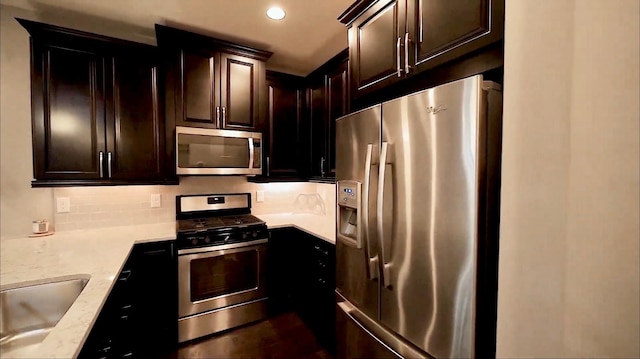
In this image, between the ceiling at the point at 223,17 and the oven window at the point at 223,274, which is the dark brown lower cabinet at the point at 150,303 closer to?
the oven window at the point at 223,274

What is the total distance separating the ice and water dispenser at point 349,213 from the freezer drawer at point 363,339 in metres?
0.43

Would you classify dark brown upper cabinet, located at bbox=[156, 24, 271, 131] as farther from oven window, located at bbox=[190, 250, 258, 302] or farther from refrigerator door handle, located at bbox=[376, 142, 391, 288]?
refrigerator door handle, located at bbox=[376, 142, 391, 288]

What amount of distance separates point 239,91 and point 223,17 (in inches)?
24.2

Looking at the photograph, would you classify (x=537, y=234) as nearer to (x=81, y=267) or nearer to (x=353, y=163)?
(x=353, y=163)

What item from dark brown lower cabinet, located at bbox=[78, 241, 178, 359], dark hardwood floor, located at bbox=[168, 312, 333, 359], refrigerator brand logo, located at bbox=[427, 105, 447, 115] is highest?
refrigerator brand logo, located at bbox=[427, 105, 447, 115]

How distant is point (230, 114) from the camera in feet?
7.98

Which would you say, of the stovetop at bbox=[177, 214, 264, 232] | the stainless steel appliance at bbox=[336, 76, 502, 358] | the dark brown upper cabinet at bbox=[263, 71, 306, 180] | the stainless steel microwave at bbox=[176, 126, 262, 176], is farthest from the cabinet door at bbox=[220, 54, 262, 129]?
the stainless steel appliance at bbox=[336, 76, 502, 358]

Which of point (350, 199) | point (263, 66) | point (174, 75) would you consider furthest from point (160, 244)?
point (263, 66)

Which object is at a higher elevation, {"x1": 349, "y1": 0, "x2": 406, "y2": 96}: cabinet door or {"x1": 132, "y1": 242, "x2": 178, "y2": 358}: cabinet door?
{"x1": 349, "y1": 0, "x2": 406, "y2": 96}: cabinet door

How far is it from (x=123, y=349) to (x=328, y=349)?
58.3 inches

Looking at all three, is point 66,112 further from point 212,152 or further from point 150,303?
point 150,303

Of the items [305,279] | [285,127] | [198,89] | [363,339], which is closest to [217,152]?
[198,89]

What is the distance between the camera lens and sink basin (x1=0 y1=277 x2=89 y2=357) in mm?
1100

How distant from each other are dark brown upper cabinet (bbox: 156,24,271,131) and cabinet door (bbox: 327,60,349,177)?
0.67 m
